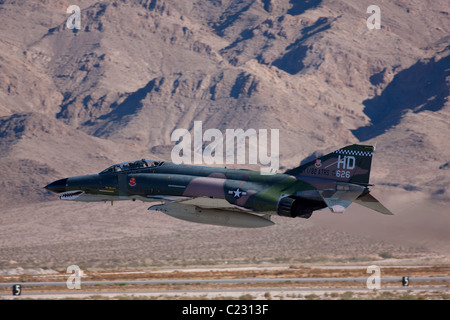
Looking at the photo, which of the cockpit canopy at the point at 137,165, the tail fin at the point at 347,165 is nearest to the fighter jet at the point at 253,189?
the tail fin at the point at 347,165

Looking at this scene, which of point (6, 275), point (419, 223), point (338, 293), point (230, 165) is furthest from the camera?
point (230, 165)

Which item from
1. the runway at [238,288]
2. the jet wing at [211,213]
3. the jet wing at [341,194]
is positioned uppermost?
the jet wing at [341,194]

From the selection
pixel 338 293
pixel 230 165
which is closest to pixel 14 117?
pixel 230 165

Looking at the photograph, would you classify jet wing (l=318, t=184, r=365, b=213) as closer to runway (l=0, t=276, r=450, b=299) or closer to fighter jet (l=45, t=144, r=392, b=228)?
fighter jet (l=45, t=144, r=392, b=228)

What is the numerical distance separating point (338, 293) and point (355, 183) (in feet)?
28.3

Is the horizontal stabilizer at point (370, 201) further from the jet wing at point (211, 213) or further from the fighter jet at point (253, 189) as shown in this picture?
the jet wing at point (211, 213)

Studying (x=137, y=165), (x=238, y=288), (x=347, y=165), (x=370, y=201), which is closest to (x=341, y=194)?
(x=347, y=165)

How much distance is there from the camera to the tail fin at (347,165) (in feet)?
168

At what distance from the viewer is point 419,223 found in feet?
250

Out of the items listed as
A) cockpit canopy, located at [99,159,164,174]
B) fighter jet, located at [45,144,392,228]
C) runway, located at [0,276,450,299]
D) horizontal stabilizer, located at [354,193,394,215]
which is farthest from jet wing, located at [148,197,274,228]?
horizontal stabilizer, located at [354,193,394,215]

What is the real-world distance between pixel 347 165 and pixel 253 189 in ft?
21.3

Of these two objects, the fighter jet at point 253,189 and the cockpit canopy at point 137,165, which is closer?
the fighter jet at point 253,189
